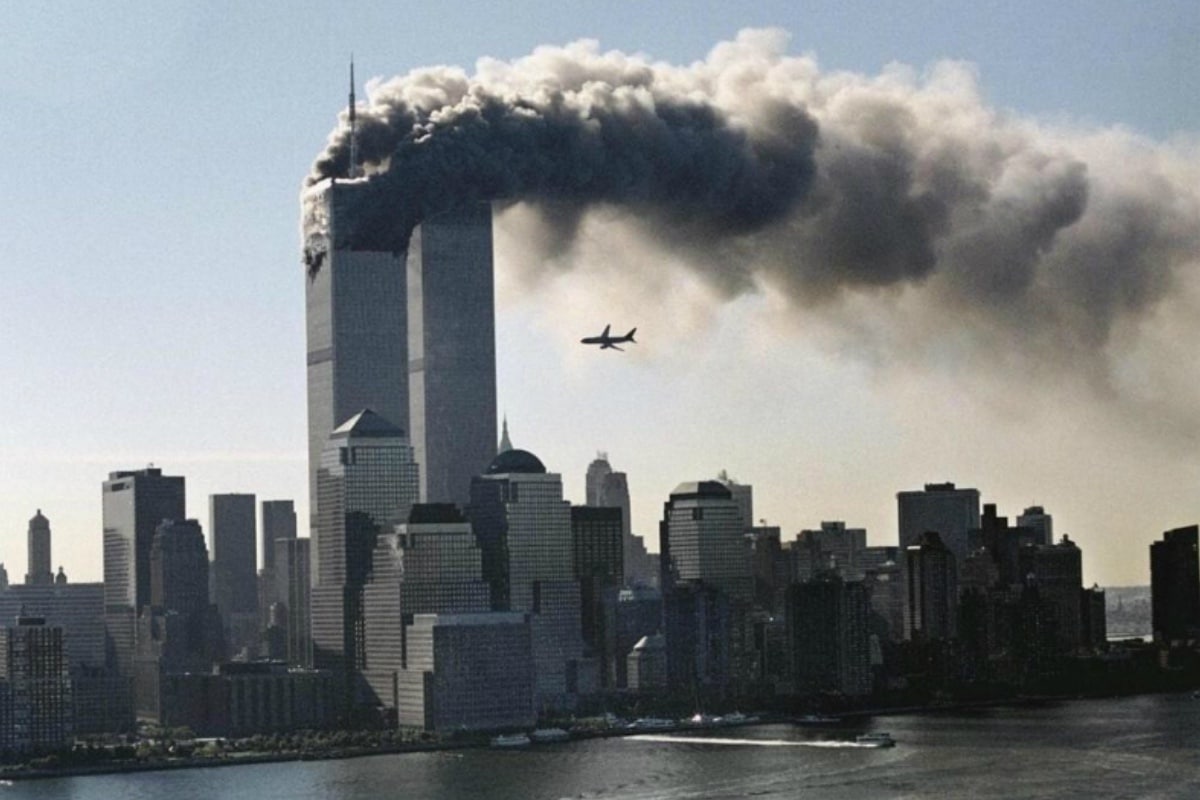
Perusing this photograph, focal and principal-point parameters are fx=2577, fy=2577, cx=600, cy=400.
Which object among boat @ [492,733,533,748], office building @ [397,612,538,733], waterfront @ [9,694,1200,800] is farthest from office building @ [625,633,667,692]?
boat @ [492,733,533,748]

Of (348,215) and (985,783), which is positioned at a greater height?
(348,215)

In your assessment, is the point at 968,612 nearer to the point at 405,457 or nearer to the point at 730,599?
the point at 730,599

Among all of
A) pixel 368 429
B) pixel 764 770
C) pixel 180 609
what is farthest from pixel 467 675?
pixel 180 609

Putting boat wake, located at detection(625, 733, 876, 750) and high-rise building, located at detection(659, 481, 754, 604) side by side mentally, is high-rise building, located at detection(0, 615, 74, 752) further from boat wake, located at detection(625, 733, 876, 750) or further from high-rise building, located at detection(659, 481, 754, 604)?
high-rise building, located at detection(659, 481, 754, 604)

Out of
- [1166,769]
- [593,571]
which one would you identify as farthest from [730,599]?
[1166,769]

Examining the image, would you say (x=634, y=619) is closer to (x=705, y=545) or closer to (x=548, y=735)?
(x=705, y=545)
